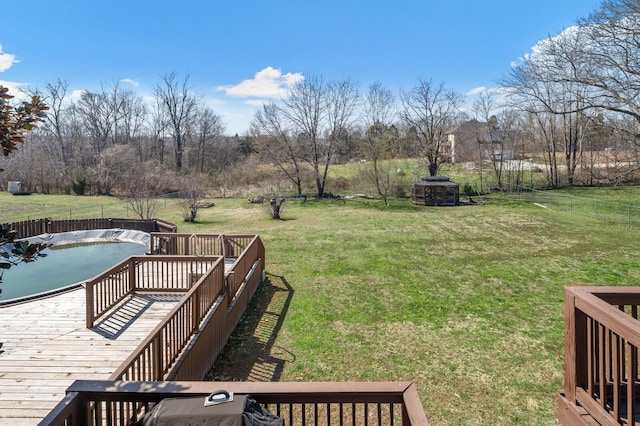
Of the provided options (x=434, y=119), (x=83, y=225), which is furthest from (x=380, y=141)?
(x=83, y=225)

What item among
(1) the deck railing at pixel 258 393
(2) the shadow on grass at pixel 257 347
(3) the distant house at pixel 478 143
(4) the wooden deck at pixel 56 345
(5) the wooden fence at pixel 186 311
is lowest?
(2) the shadow on grass at pixel 257 347

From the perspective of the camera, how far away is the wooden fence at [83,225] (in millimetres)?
14297

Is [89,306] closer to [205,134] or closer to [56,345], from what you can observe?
[56,345]

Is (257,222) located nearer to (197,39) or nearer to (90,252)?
(90,252)

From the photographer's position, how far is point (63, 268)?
11383 mm

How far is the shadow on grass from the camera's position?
5.32 metres

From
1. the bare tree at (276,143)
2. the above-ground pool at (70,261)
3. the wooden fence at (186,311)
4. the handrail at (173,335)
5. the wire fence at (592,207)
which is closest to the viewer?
the handrail at (173,335)

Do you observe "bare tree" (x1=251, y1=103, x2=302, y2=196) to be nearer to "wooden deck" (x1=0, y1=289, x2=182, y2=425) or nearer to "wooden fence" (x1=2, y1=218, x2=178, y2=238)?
"wooden fence" (x1=2, y1=218, x2=178, y2=238)

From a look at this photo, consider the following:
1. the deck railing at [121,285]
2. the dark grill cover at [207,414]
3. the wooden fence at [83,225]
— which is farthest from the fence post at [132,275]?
the wooden fence at [83,225]

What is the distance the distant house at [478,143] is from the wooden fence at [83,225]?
23.3 meters

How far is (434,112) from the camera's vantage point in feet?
97.7

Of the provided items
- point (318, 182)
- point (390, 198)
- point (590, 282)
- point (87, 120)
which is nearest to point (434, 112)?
point (390, 198)

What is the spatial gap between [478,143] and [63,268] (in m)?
29.1

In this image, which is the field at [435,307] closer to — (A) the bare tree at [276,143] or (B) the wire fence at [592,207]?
(B) the wire fence at [592,207]
